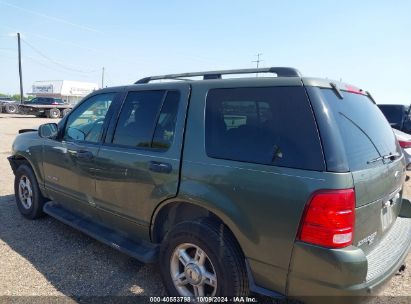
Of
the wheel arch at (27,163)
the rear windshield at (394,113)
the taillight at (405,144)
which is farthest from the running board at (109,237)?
the rear windshield at (394,113)

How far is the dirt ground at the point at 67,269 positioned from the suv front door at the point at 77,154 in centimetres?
45

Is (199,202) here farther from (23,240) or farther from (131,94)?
(23,240)

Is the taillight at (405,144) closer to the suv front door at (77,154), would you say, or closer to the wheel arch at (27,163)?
the suv front door at (77,154)

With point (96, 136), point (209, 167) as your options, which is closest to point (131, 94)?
point (96, 136)

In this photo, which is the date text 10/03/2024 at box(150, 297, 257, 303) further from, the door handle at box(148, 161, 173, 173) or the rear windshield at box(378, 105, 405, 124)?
the rear windshield at box(378, 105, 405, 124)

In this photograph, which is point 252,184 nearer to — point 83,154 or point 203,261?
point 203,261

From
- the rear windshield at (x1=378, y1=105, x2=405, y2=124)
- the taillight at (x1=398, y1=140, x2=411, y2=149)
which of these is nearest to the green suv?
the taillight at (x1=398, y1=140, x2=411, y2=149)

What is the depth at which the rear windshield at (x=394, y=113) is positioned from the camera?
35.0ft

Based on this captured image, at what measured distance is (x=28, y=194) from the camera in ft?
15.4

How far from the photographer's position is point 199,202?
2.44 m

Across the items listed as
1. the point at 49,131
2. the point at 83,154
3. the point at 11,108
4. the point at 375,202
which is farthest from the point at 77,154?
the point at 11,108

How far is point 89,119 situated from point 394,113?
10.4m

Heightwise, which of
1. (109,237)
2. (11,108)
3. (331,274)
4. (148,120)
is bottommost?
(11,108)

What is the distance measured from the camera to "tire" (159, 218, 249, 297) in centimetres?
230
